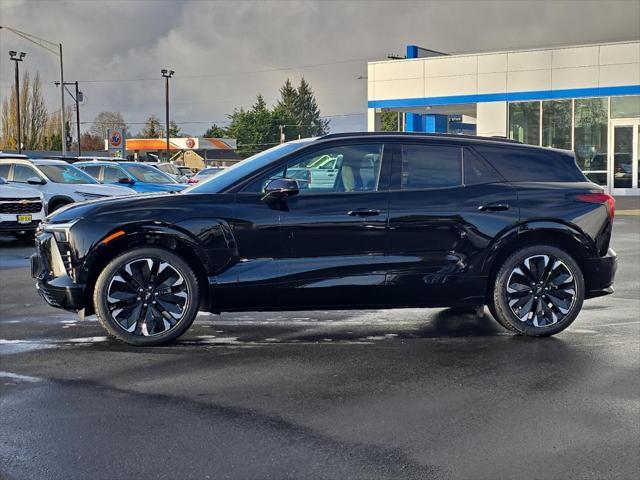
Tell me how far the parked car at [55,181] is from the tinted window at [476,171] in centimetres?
1132

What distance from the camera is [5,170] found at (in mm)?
18609

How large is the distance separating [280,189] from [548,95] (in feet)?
95.0

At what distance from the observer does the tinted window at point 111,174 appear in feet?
71.9

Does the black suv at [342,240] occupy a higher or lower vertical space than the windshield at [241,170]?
lower

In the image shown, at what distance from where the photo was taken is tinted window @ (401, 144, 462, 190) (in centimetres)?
730

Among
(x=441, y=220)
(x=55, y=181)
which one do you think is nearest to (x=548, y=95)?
(x=55, y=181)

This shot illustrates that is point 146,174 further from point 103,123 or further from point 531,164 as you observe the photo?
point 103,123

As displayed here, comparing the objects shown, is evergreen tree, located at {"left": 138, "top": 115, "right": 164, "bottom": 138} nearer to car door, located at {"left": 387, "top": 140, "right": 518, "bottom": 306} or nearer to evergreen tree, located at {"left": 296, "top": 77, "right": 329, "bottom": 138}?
evergreen tree, located at {"left": 296, "top": 77, "right": 329, "bottom": 138}

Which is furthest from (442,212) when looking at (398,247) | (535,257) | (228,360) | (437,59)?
(437,59)

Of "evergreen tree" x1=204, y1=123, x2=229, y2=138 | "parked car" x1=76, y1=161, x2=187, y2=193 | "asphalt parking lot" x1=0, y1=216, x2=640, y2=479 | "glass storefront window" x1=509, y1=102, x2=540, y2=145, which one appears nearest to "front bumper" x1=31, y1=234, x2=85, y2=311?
"asphalt parking lot" x1=0, y1=216, x2=640, y2=479

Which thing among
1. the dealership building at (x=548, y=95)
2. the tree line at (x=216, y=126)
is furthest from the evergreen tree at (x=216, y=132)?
the dealership building at (x=548, y=95)

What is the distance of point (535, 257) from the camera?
7.41m

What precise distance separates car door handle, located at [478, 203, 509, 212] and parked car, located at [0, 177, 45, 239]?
11752 millimetres

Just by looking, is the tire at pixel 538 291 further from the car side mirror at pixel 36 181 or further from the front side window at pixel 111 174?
the front side window at pixel 111 174
